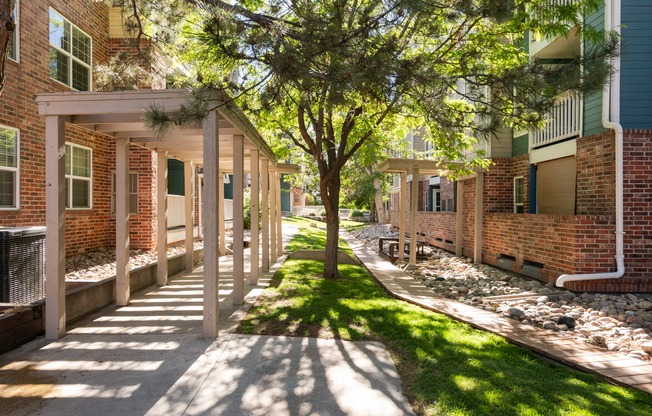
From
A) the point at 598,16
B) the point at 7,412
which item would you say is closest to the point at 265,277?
the point at 7,412

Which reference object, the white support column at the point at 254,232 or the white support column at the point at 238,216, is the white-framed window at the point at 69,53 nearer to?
the white support column at the point at 254,232

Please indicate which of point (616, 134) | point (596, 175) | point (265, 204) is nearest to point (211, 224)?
point (265, 204)

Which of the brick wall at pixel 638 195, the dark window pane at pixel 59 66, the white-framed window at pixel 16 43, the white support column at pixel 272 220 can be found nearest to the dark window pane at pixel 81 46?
the dark window pane at pixel 59 66

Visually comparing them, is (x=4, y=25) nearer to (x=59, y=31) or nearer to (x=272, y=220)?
(x=59, y=31)

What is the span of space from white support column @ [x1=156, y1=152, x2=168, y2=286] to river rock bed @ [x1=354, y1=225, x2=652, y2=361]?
5.19 meters

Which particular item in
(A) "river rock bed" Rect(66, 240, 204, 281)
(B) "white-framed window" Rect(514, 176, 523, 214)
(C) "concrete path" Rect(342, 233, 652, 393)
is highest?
(B) "white-framed window" Rect(514, 176, 523, 214)

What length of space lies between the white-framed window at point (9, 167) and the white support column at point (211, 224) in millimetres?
5224

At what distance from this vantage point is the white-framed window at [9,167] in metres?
7.70

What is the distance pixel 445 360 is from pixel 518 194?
8.93m

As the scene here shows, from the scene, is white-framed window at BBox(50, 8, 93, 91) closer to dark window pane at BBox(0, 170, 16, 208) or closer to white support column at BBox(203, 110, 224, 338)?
dark window pane at BBox(0, 170, 16, 208)

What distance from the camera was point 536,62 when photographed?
5.11 metres

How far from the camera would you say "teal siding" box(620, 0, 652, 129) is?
7.70 metres

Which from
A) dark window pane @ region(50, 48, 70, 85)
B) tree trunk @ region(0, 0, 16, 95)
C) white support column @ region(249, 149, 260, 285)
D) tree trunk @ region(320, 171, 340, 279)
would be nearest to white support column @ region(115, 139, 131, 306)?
A: white support column @ region(249, 149, 260, 285)

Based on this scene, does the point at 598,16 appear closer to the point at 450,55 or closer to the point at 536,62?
the point at 450,55
